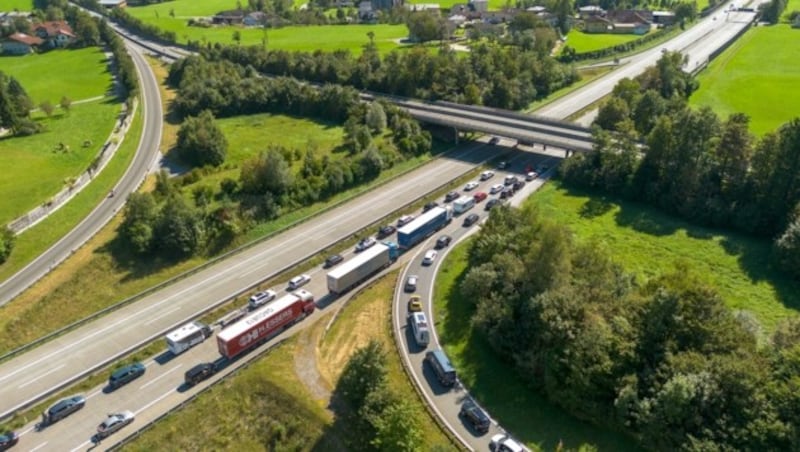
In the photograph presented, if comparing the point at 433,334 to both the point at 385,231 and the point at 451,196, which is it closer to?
the point at 385,231

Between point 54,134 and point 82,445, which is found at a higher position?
point 54,134

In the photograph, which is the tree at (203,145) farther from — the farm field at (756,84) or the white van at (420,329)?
the farm field at (756,84)

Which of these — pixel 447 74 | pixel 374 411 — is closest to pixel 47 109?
pixel 447 74

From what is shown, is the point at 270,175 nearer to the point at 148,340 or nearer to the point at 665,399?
the point at 148,340

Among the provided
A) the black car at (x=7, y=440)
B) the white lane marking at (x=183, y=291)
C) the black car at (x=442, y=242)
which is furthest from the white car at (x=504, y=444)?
the black car at (x=7, y=440)

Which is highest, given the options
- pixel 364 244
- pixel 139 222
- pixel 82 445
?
pixel 139 222

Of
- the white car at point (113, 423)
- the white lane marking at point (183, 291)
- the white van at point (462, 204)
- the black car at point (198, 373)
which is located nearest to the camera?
the white car at point (113, 423)

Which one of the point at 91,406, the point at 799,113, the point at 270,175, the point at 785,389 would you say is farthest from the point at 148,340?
the point at 799,113
